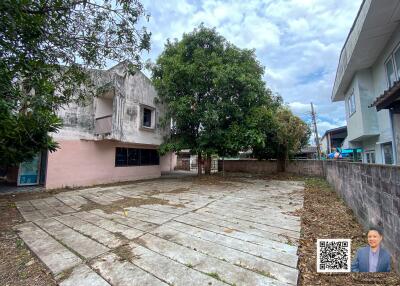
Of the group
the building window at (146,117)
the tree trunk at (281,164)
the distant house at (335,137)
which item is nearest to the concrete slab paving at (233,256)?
the building window at (146,117)

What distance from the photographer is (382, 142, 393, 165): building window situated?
273 inches

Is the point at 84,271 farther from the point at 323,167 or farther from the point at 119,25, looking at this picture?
the point at 323,167

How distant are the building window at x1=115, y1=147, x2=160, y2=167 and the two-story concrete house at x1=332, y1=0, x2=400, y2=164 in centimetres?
1119

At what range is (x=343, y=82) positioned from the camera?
31.4ft

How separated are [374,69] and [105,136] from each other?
37.2ft

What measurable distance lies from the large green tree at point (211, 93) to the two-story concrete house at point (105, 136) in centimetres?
114

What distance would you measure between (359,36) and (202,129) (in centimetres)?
777

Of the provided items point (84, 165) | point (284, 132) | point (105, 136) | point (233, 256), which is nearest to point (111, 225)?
point (233, 256)

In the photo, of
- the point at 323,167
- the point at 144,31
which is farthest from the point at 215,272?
the point at 323,167

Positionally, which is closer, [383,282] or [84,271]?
[383,282]

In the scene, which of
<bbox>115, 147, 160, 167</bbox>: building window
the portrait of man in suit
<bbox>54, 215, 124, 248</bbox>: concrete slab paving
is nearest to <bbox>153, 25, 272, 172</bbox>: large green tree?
<bbox>115, 147, 160, 167</bbox>: building window

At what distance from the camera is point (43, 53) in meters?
4.37

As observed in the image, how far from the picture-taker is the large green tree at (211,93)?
435 inches

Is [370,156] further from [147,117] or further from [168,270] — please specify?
[147,117]
